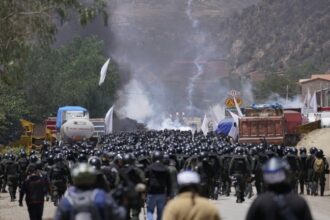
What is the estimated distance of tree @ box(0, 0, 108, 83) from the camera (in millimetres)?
19203

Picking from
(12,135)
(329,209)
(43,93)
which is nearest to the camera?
(329,209)

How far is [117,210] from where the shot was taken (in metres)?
8.98

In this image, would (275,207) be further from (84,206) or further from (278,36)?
(278,36)

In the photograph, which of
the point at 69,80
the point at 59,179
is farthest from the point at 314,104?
the point at 59,179

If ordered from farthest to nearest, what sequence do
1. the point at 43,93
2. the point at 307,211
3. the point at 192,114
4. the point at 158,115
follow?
the point at 192,114
the point at 158,115
the point at 43,93
the point at 307,211

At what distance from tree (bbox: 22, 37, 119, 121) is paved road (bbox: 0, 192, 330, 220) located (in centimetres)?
4812

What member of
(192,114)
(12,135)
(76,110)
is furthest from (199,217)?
(192,114)

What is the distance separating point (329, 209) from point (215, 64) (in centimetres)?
15608

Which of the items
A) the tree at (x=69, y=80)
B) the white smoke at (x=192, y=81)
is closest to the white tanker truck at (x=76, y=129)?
the tree at (x=69, y=80)

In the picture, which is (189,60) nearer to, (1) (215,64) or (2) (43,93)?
(1) (215,64)

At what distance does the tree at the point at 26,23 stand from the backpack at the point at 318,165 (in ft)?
32.5

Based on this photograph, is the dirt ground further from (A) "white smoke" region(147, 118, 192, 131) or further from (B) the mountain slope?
(B) the mountain slope

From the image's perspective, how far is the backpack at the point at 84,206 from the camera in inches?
348

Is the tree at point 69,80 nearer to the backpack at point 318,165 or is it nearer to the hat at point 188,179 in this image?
the backpack at point 318,165
